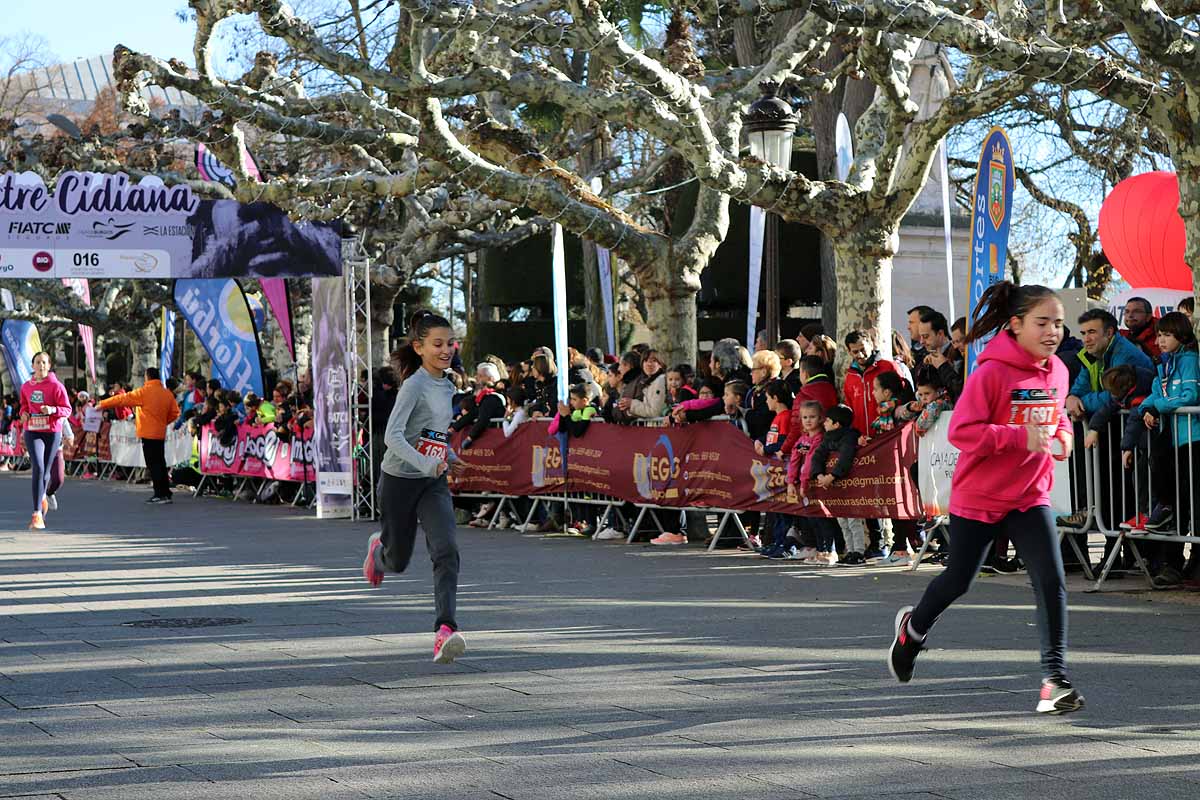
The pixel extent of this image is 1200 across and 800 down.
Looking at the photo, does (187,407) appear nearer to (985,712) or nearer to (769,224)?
(769,224)

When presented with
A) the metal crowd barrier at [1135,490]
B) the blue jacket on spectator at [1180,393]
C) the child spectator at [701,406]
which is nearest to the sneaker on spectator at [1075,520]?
the metal crowd barrier at [1135,490]

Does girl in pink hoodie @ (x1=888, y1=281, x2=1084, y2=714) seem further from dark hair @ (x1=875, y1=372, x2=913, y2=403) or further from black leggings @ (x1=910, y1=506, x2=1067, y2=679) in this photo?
dark hair @ (x1=875, y1=372, x2=913, y2=403)

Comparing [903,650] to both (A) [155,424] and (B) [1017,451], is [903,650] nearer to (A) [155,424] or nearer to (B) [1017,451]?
(B) [1017,451]

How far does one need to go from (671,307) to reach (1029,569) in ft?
45.5

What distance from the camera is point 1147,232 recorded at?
1814 centimetres

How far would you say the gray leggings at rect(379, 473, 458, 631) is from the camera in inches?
349

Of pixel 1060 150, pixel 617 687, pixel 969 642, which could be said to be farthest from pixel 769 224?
pixel 1060 150

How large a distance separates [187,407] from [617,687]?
22.9 meters

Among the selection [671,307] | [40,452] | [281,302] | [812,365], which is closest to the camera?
[812,365]

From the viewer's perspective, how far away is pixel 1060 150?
115ft

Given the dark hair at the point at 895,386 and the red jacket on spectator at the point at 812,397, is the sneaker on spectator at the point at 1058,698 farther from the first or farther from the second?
the red jacket on spectator at the point at 812,397

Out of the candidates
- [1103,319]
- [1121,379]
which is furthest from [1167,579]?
[1103,319]

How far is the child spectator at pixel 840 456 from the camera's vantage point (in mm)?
13719

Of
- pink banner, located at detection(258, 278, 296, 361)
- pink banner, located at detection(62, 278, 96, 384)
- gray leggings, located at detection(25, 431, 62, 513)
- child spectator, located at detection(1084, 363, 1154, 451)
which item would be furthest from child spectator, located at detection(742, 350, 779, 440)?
pink banner, located at detection(62, 278, 96, 384)
